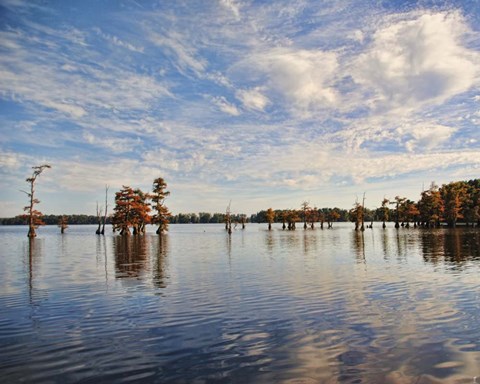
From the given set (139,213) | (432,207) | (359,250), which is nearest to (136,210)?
(139,213)

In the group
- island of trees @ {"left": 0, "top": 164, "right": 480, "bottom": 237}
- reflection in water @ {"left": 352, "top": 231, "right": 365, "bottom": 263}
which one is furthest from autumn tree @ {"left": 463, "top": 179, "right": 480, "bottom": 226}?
reflection in water @ {"left": 352, "top": 231, "right": 365, "bottom": 263}

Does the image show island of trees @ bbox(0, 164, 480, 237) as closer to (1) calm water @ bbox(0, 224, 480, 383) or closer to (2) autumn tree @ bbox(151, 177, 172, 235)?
(2) autumn tree @ bbox(151, 177, 172, 235)

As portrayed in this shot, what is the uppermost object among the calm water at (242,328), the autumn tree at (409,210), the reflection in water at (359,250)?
the autumn tree at (409,210)

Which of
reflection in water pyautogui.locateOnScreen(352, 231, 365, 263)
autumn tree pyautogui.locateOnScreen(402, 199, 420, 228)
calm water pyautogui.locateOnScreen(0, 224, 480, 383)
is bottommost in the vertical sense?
reflection in water pyautogui.locateOnScreen(352, 231, 365, 263)

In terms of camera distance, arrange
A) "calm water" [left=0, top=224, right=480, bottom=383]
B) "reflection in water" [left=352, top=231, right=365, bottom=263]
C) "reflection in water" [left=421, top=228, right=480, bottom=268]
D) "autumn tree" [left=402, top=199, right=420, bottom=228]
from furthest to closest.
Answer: "autumn tree" [left=402, top=199, right=420, bottom=228] < "reflection in water" [left=352, top=231, right=365, bottom=263] < "reflection in water" [left=421, top=228, right=480, bottom=268] < "calm water" [left=0, top=224, right=480, bottom=383]

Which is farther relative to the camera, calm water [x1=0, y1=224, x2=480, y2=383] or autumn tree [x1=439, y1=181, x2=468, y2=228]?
autumn tree [x1=439, y1=181, x2=468, y2=228]

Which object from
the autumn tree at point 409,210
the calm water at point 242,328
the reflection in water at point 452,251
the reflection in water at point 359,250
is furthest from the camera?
the autumn tree at point 409,210

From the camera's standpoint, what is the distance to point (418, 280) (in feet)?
54.4

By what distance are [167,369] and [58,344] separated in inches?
124

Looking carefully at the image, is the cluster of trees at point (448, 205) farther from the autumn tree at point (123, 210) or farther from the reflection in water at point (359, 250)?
the autumn tree at point (123, 210)

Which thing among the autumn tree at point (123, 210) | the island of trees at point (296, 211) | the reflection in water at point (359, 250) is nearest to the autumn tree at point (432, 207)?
the island of trees at point (296, 211)

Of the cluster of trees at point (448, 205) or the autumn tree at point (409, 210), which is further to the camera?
the autumn tree at point (409, 210)

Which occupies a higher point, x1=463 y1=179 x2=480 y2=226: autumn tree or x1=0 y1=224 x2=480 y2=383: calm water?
x1=463 y1=179 x2=480 y2=226: autumn tree

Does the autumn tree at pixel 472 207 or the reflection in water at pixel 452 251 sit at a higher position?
the autumn tree at pixel 472 207
